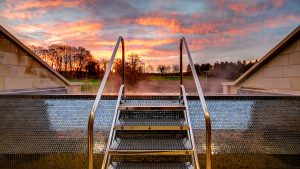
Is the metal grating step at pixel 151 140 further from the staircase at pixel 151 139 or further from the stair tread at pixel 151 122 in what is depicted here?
the stair tread at pixel 151 122

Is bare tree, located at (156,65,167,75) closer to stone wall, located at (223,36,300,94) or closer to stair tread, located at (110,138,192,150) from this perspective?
stone wall, located at (223,36,300,94)

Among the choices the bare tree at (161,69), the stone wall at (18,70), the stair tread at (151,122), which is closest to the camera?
the stair tread at (151,122)

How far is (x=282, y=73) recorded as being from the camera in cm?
435

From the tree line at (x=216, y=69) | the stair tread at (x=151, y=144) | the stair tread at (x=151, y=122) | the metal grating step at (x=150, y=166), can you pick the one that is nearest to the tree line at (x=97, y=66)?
the tree line at (x=216, y=69)

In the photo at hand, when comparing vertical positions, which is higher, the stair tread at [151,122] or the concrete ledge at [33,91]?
the concrete ledge at [33,91]

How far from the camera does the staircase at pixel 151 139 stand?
2.26 meters

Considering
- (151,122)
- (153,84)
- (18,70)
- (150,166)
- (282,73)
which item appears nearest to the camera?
(150,166)

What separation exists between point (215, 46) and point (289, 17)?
2.47 m

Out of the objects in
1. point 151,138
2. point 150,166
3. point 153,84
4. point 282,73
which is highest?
point 282,73

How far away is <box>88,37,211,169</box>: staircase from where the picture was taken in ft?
7.38

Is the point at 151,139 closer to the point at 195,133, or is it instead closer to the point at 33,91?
the point at 195,133

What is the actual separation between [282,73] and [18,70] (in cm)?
488

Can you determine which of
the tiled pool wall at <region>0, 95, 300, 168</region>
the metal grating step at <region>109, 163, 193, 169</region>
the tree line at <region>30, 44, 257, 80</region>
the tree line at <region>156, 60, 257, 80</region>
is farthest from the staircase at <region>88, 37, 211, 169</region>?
the tree line at <region>156, 60, 257, 80</region>

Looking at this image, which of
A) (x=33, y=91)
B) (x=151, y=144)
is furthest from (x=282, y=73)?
(x=33, y=91)
